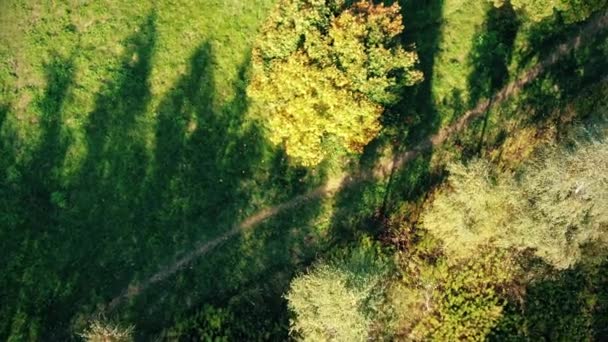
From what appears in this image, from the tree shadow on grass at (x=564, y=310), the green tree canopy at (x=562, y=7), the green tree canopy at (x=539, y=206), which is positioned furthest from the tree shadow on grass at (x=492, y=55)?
the tree shadow on grass at (x=564, y=310)

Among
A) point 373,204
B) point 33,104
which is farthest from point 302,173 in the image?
point 33,104

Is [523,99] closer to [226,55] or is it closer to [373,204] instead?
[373,204]

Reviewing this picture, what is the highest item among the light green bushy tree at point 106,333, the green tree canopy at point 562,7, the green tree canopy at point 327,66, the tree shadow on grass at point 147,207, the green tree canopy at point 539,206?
the green tree canopy at point 562,7

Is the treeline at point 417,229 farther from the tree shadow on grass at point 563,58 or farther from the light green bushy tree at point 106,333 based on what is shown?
the tree shadow on grass at point 563,58

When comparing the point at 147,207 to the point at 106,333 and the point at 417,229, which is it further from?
the point at 417,229

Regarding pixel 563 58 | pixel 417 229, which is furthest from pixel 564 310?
pixel 563 58

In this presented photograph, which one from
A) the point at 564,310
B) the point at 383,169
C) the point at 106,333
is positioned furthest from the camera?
the point at 383,169

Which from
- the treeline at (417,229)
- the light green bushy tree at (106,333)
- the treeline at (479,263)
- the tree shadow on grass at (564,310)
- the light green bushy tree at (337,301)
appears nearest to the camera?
the treeline at (479,263)
